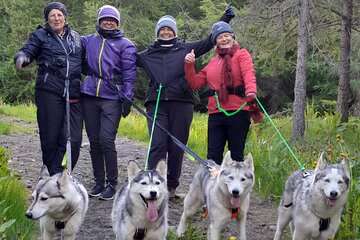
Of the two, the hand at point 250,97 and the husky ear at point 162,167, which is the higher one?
the hand at point 250,97

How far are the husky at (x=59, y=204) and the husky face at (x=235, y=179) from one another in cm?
129

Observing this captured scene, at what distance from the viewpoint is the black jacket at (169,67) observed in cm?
556

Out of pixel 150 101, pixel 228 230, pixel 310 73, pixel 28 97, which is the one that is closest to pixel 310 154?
pixel 228 230

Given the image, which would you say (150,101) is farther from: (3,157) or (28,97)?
(28,97)

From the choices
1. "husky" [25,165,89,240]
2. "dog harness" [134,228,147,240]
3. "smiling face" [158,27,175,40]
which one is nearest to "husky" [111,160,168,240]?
"dog harness" [134,228,147,240]

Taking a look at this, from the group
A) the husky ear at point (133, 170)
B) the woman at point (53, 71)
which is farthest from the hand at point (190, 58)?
the husky ear at point (133, 170)

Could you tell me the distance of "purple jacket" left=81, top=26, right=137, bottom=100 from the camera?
215 inches

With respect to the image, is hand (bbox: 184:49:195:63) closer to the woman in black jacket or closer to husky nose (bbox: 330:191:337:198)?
the woman in black jacket

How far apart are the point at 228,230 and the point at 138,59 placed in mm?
2282

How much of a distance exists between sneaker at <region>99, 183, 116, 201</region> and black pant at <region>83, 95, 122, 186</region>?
→ 0.10m

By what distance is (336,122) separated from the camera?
787 centimetres

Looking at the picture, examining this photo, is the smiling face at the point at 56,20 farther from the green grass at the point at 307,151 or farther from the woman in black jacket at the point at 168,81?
the green grass at the point at 307,151

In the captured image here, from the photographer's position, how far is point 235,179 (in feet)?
13.3

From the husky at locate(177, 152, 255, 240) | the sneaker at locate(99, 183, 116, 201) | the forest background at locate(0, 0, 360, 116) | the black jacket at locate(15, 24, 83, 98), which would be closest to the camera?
the husky at locate(177, 152, 255, 240)
